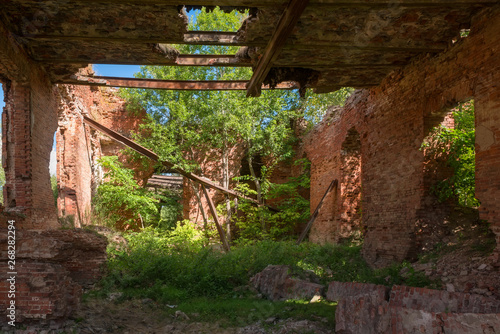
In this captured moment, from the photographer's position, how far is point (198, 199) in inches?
623

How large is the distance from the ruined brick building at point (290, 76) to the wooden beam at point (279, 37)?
→ 3 cm

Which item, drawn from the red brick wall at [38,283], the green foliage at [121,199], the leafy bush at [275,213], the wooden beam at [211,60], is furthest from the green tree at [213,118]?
the red brick wall at [38,283]

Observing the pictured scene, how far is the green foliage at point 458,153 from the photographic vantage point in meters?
7.41

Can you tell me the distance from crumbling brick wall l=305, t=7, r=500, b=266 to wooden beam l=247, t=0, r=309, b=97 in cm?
298

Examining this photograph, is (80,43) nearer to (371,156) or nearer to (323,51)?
(323,51)

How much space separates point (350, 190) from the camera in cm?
→ 1293

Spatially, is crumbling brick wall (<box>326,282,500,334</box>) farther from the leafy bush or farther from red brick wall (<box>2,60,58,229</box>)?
the leafy bush

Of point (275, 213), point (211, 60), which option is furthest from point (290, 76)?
point (275, 213)

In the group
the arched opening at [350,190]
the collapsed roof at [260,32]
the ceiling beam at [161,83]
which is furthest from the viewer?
the arched opening at [350,190]

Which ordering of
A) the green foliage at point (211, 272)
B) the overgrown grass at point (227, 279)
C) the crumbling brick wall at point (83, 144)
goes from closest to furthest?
the overgrown grass at point (227, 279) → the green foliage at point (211, 272) → the crumbling brick wall at point (83, 144)

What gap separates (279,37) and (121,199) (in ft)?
35.2

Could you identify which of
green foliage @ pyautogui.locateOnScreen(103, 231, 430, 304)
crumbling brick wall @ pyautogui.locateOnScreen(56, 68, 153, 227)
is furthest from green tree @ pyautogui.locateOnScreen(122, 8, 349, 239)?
green foliage @ pyautogui.locateOnScreen(103, 231, 430, 304)

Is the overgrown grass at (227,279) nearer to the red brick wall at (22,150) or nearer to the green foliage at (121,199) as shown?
the red brick wall at (22,150)

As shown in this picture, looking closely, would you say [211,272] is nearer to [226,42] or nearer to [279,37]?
[226,42]
